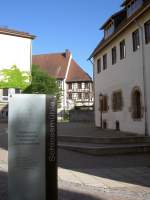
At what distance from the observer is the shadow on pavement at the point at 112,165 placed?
1095 centimetres

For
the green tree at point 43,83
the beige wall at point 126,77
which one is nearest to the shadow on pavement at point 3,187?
the beige wall at point 126,77

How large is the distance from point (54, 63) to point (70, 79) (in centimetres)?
542

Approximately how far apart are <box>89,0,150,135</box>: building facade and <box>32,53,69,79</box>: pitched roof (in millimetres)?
43005

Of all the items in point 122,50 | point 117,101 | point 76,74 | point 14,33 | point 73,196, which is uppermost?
point 14,33

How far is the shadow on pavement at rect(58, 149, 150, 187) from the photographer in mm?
10952

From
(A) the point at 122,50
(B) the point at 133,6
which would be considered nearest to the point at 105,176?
(B) the point at 133,6

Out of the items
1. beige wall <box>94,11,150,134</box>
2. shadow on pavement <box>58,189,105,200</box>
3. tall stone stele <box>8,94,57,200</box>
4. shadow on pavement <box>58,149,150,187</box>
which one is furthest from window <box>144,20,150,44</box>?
tall stone stele <box>8,94,57,200</box>

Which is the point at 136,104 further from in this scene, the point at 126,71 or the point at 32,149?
the point at 32,149

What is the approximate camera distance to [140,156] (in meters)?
16.1

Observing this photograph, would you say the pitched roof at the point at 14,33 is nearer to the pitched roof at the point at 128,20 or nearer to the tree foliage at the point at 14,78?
the tree foliage at the point at 14,78

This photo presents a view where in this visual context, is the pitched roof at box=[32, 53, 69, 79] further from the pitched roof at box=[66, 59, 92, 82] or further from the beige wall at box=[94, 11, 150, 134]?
the beige wall at box=[94, 11, 150, 134]

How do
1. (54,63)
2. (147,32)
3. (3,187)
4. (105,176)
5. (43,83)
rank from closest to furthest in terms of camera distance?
(3,187), (105,176), (147,32), (43,83), (54,63)

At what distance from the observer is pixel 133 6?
22.7 metres

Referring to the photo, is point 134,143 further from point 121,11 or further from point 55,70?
point 55,70
